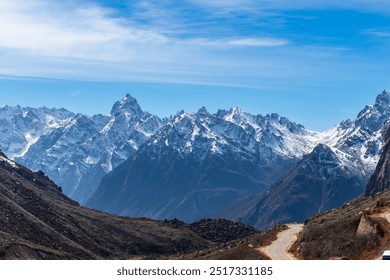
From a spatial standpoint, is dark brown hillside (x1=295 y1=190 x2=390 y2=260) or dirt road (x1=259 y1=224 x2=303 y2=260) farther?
dirt road (x1=259 y1=224 x2=303 y2=260)

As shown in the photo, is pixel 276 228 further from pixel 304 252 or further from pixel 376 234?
pixel 376 234

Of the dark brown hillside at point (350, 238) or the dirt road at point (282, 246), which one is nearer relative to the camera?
the dark brown hillside at point (350, 238)

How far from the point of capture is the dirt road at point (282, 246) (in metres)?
89.8

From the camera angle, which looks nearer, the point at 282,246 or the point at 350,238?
the point at 350,238

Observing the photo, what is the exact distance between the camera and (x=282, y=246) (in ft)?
324

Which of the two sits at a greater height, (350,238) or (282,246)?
(282,246)

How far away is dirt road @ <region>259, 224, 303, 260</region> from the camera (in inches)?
3537

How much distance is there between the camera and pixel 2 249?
519 feet

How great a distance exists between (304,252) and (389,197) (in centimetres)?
2420
